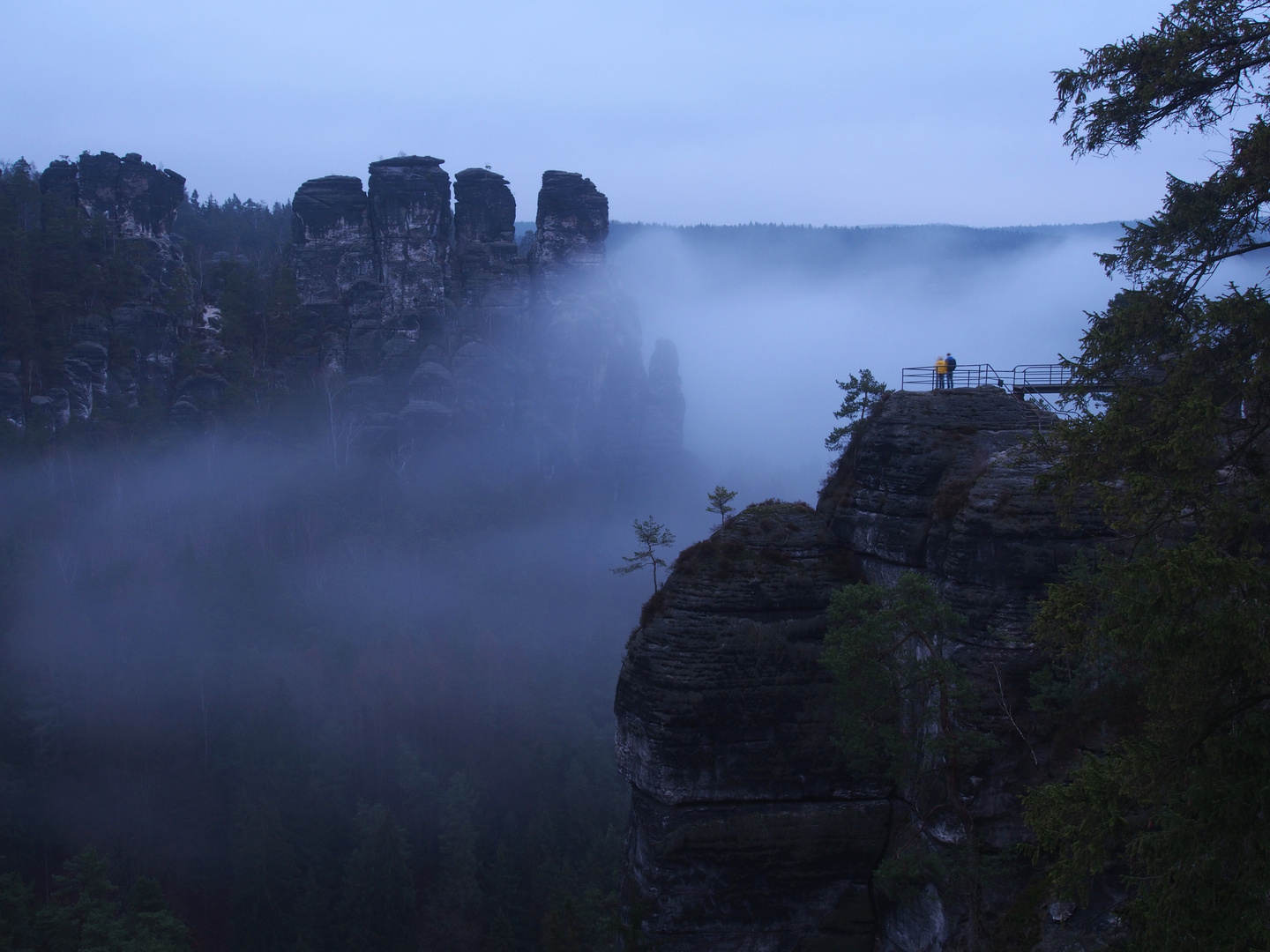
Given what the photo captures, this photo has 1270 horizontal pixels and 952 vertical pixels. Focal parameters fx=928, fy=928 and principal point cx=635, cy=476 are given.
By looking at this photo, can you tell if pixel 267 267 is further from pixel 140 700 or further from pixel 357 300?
pixel 140 700

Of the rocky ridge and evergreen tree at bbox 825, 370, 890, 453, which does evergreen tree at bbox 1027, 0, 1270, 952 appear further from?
the rocky ridge

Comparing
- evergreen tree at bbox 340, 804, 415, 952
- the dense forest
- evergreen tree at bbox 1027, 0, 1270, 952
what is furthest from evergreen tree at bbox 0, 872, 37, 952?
evergreen tree at bbox 1027, 0, 1270, 952

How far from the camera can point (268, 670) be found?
2185 inches

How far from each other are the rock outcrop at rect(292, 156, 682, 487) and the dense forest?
4.27 m

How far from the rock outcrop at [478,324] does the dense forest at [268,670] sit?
427 centimetres

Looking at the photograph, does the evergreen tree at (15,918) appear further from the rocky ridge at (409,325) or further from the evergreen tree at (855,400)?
the rocky ridge at (409,325)

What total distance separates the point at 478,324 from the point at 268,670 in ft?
145

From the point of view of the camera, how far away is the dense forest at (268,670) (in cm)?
3956

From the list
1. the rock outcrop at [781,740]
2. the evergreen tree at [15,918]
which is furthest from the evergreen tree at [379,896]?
the rock outcrop at [781,740]

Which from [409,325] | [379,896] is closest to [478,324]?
[409,325]

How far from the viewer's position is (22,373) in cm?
7131

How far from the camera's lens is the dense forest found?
3956 cm

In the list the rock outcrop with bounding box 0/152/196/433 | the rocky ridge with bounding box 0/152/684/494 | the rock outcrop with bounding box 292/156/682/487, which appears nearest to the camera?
the rock outcrop with bounding box 0/152/196/433

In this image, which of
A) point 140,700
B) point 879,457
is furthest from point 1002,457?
point 140,700
